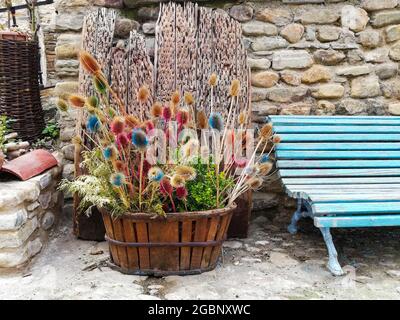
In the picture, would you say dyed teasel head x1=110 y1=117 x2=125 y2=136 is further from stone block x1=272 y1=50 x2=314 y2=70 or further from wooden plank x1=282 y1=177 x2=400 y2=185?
stone block x1=272 y1=50 x2=314 y2=70

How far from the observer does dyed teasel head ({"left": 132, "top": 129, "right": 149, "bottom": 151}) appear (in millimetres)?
2254

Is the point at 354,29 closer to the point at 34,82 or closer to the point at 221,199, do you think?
the point at 221,199

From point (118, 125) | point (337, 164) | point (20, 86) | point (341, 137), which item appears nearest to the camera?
point (118, 125)

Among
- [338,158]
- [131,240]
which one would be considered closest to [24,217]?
[131,240]

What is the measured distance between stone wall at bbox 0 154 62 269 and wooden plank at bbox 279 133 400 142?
1.63m

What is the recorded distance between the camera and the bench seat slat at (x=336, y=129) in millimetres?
3332

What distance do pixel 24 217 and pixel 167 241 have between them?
0.82 m

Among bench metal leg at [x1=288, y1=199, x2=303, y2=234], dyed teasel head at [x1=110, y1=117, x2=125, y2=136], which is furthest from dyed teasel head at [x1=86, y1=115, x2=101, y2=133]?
bench metal leg at [x1=288, y1=199, x2=303, y2=234]

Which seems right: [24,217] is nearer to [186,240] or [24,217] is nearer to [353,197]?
[186,240]

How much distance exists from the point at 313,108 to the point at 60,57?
6.26 ft

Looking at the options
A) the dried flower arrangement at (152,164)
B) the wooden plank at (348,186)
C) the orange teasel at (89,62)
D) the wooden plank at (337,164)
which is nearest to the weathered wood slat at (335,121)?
the wooden plank at (337,164)

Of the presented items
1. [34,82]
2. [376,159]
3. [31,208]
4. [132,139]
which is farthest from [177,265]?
[34,82]

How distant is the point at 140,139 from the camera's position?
2260mm
